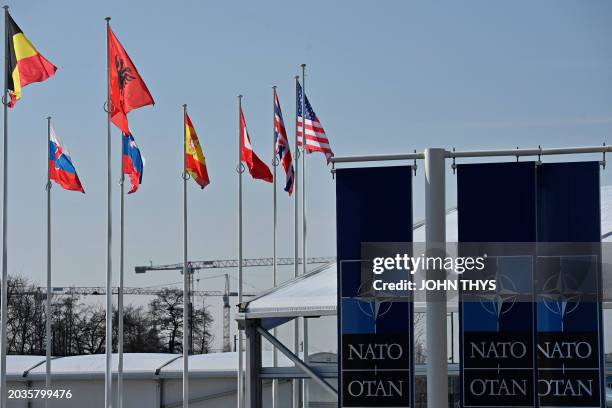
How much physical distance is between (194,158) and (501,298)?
2106 centimetres

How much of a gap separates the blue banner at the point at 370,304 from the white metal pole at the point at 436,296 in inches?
15.2

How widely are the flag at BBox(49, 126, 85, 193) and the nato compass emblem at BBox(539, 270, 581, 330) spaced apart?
19.1m

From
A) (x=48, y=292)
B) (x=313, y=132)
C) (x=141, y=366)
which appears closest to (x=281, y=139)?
(x=313, y=132)

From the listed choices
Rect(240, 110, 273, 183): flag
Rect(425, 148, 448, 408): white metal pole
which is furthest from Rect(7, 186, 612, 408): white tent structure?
Rect(425, 148, 448, 408): white metal pole

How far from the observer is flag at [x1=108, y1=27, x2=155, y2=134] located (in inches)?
1097

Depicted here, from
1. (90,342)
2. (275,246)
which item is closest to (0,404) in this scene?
(275,246)

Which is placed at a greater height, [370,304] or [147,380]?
[370,304]

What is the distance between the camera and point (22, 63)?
89.0 ft

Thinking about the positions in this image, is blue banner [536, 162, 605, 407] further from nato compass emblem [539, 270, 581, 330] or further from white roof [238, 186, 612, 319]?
white roof [238, 186, 612, 319]

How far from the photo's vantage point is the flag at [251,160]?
34.1 meters

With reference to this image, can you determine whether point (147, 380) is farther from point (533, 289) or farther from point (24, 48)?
point (533, 289)

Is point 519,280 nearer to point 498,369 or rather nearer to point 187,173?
point 498,369

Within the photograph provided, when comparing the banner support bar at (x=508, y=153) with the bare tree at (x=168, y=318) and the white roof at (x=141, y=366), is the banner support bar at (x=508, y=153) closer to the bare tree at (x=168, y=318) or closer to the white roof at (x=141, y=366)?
the white roof at (x=141, y=366)

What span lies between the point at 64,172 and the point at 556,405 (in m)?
19.8
